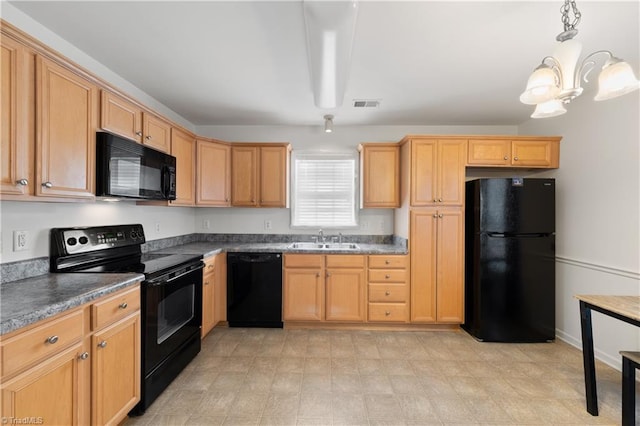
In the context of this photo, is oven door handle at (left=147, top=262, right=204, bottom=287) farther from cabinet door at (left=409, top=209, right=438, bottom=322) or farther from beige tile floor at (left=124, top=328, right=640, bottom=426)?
cabinet door at (left=409, top=209, right=438, bottom=322)

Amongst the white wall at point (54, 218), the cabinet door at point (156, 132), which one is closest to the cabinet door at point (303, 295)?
the white wall at point (54, 218)

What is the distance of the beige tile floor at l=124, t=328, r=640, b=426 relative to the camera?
75.2 inches

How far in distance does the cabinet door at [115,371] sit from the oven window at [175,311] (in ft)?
0.83

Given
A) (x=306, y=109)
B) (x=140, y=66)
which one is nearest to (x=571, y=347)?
(x=306, y=109)

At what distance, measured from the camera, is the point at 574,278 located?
2.92 metres

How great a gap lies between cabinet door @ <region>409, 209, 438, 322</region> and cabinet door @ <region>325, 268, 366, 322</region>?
1.93 feet

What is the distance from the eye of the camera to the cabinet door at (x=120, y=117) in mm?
1927

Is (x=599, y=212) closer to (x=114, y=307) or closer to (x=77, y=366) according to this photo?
(x=114, y=307)

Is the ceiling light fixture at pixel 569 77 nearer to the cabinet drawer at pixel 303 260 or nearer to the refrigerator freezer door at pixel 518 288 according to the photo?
the refrigerator freezer door at pixel 518 288

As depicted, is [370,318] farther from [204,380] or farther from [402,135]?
[402,135]

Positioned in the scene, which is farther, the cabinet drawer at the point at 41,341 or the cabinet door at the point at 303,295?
the cabinet door at the point at 303,295

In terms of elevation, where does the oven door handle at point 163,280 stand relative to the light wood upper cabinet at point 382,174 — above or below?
below

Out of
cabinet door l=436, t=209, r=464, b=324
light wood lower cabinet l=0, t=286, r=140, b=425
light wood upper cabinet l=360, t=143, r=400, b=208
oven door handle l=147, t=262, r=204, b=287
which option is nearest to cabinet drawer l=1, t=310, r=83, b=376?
light wood lower cabinet l=0, t=286, r=140, b=425

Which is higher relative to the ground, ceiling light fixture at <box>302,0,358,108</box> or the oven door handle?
ceiling light fixture at <box>302,0,358,108</box>
